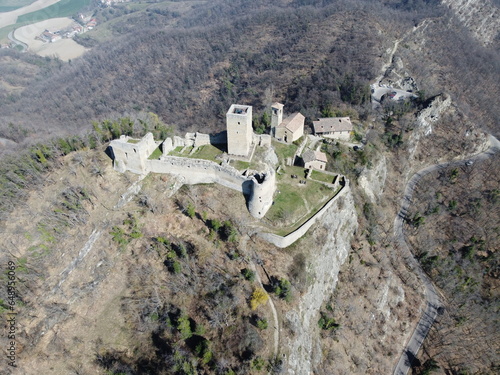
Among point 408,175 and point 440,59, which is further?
point 440,59

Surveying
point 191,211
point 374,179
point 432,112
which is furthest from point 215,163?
point 432,112

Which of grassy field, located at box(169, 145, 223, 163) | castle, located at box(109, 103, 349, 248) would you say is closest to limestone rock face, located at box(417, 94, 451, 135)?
castle, located at box(109, 103, 349, 248)

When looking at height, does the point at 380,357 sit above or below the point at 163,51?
above

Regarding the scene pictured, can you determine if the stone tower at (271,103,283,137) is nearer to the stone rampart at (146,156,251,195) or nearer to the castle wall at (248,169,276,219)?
the castle wall at (248,169,276,219)

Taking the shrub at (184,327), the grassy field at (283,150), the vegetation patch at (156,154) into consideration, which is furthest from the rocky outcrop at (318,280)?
the vegetation patch at (156,154)

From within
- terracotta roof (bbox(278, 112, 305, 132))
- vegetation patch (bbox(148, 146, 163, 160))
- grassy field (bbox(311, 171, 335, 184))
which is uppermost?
terracotta roof (bbox(278, 112, 305, 132))

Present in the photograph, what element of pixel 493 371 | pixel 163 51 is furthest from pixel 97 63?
pixel 493 371

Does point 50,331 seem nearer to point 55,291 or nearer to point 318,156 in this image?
point 55,291

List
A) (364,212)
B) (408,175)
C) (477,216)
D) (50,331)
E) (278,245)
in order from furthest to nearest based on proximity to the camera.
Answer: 1. (408,175)
2. (477,216)
3. (364,212)
4. (278,245)
5. (50,331)
